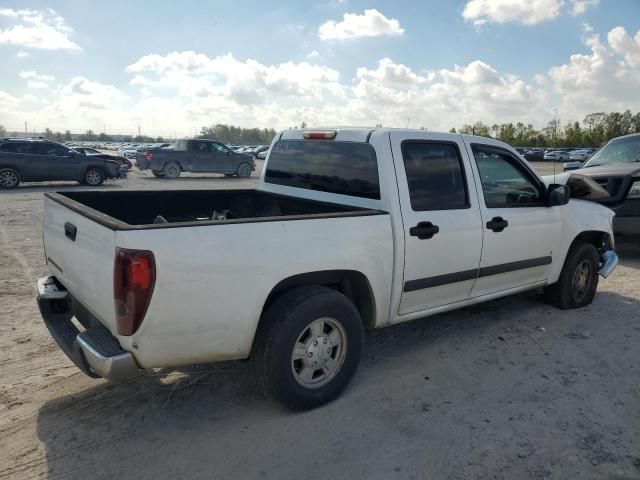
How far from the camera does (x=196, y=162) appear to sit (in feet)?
76.7

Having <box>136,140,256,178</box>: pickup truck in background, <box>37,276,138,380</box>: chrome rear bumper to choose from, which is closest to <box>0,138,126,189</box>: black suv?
<box>136,140,256,178</box>: pickup truck in background

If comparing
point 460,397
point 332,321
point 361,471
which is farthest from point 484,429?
point 332,321

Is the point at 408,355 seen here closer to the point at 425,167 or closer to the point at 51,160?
the point at 425,167

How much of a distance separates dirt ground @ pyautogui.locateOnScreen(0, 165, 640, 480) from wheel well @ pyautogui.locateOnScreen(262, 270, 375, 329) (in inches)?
21.9

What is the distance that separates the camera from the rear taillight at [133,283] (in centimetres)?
261

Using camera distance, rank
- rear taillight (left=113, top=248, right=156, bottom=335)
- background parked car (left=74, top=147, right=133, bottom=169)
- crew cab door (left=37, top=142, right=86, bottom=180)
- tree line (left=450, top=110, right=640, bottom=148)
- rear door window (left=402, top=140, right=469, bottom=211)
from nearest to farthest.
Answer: rear taillight (left=113, top=248, right=156, bottom=335), rear door window (left=402, top=140, right=469, bottom=211), crew cab door (left=37, top=142, right=86, bottom=180), background parked car (left=74, top=147, right=133, bottom=169), tree line (left=450, top=110, right=640, bottom=148)

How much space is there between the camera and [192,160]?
76.4ft

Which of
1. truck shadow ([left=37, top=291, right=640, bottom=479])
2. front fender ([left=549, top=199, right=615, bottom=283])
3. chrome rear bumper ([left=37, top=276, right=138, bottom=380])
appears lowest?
truck shadow ([left=37, top=291, right=640, bottom=479])

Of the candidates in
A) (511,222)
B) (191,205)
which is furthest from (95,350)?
(511,222)

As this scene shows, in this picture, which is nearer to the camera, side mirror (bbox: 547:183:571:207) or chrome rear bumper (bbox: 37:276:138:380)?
chrome rear bumper (bbox: 37:276:138:380)

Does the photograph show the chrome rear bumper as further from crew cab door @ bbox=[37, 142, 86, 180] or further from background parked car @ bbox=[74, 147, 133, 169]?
background parked car @ bbox=[74, 147, 133, 169]

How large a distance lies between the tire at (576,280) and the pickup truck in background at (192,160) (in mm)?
19940

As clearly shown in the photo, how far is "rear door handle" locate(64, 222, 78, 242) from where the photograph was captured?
10.4ft

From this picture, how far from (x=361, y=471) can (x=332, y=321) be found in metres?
0.94
